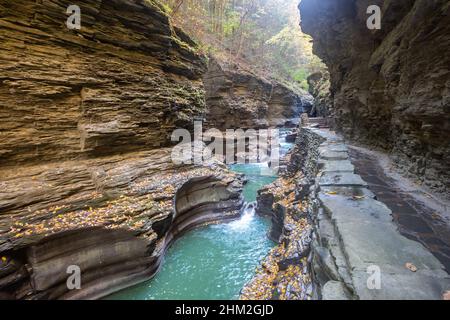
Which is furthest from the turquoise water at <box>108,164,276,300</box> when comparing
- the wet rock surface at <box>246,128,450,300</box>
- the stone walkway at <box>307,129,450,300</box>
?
the stone walkway at <box>307,129,450,300</box>

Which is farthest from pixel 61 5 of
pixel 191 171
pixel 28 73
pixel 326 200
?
pixel 326 200

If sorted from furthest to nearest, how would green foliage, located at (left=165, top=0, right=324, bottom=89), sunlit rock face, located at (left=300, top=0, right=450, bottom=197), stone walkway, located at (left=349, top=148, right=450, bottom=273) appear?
1. green foliage, located at (left=165, top=0, right=324, bottom=89)
2. sunlit rock face, located at (left=300, top=0, right=450, bottom=197)
3. stone walkway, located at (left=349, top=148, right=450, bottom=273)

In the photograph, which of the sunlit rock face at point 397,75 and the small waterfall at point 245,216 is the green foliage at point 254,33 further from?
the small waterfall at point 245,216


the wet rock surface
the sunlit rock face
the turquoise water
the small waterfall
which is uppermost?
the sunlit rock face

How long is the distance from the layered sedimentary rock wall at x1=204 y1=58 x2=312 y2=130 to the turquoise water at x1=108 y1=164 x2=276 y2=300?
14505mm

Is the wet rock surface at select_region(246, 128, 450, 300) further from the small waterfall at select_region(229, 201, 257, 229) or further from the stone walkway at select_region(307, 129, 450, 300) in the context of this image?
the small waterfall at select_region(229, 201, 257, 229)

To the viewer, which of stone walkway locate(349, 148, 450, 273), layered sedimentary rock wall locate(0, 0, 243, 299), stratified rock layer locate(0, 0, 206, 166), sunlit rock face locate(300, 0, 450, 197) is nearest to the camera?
stone walkway locate(349, 148, 450, 273)

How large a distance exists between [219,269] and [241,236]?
2101 mm

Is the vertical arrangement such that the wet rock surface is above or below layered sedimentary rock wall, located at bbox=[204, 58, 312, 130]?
below

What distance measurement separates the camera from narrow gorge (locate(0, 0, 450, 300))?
A: 3.83 meters

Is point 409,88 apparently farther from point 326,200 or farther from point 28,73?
point 28,73

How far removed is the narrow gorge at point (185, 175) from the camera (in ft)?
12.6

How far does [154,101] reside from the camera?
31.9 feet

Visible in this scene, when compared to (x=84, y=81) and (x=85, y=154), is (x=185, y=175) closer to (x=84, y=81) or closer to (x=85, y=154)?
(x=85, y=154)
